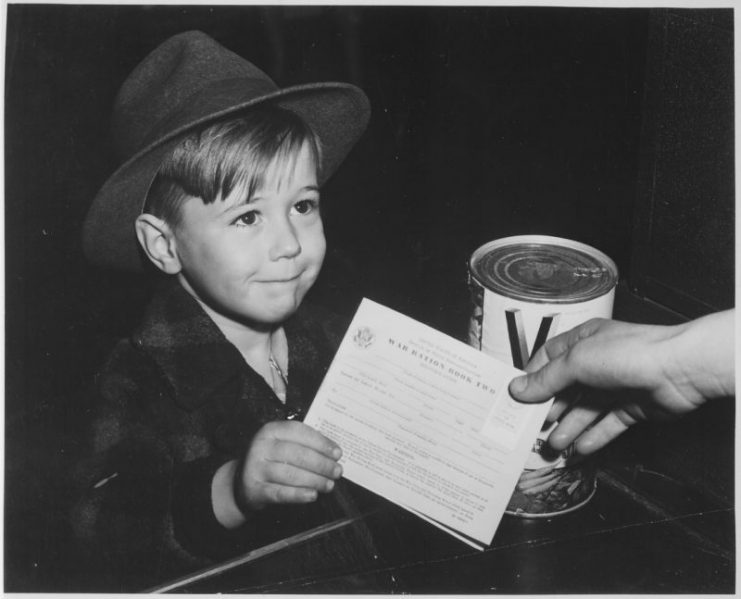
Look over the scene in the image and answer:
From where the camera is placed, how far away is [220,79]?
102 centimetres

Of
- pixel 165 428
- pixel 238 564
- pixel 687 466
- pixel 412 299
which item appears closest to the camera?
pixel 238 564

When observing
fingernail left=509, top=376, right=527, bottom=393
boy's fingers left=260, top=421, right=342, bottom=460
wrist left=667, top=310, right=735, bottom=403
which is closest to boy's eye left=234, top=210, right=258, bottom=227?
boy's fingers left=260, top=421, right=342, bottom=460

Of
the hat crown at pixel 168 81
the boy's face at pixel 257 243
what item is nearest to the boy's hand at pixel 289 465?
the boy's face at pixel 257 243

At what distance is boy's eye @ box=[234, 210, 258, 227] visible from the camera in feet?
3.43

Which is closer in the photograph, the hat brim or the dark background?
the hat brim

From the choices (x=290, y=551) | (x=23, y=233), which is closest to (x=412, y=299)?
(x=290, y=551)

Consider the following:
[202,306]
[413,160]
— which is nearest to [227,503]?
[202,306]

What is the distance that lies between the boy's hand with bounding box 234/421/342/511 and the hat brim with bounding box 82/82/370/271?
1.08 feet

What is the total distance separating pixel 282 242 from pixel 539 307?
0.35 m

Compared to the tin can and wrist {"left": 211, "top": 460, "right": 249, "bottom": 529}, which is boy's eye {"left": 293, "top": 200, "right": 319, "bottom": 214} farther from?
wrist {"left": 211, "top": 460, "right": 249, "bottom": 529}

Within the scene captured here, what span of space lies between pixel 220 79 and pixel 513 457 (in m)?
0.61

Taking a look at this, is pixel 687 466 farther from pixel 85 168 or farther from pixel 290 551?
pixel 85 168

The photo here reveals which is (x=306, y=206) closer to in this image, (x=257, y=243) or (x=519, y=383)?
(x=257, y=243)

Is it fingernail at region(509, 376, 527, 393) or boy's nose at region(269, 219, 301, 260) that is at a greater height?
boy's nose at region(269, 219, 301, 260)
